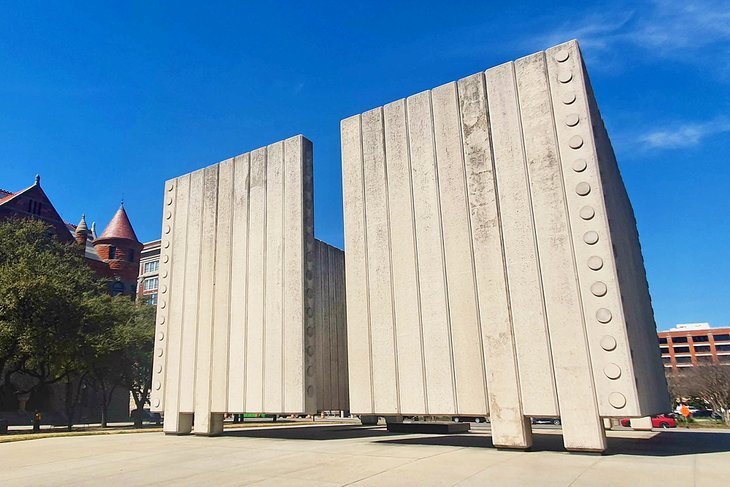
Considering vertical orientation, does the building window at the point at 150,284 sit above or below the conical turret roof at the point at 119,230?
below

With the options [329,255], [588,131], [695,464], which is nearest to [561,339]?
[695,464]

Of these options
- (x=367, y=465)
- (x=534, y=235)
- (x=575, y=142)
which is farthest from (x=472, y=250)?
(x=367, y=465)

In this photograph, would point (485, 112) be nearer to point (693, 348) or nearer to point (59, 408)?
point (59, 408)

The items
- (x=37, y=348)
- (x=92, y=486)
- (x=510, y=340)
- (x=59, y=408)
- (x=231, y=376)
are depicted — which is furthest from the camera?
(x=59, y=408)

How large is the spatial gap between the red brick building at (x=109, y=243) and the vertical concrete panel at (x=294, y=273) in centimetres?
5093

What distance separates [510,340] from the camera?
42.6 ft

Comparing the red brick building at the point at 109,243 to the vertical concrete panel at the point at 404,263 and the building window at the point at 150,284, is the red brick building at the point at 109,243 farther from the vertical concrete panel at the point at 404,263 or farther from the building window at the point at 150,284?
the vertical concrete panel at the point at 404,263

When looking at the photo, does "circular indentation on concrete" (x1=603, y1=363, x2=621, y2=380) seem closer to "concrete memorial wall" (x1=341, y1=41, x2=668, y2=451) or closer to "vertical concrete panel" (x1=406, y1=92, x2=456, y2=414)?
"concrete memorial wall" (x1=341, y1=41, x2=668, y2=451)

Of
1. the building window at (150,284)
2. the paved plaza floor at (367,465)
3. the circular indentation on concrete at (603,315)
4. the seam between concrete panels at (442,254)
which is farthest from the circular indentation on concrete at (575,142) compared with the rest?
the building window at (150,284)

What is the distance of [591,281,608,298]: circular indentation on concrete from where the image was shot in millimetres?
11828

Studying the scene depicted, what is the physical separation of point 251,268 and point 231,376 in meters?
4.27

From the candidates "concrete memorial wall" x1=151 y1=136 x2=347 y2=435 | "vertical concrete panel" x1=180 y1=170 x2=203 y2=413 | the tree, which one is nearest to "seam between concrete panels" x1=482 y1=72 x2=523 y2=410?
"concrete memorial wall" x1=151 y1=136 x2=347 y2=435

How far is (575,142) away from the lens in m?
12.9

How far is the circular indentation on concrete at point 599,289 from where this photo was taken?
11.8m
